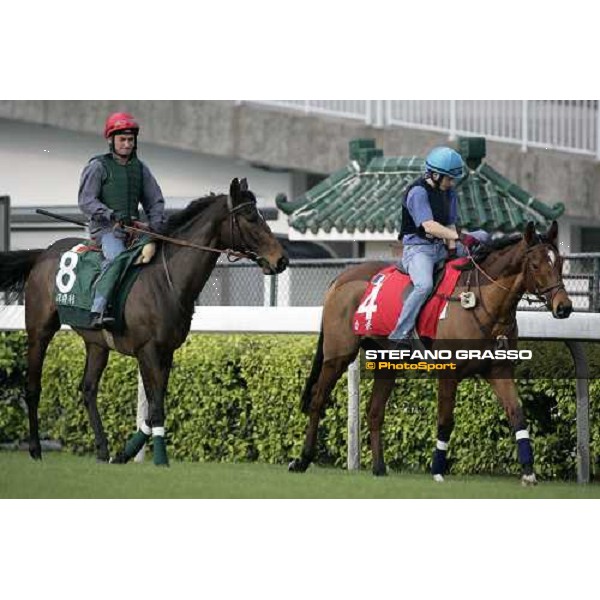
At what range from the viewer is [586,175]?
1350 centimetres

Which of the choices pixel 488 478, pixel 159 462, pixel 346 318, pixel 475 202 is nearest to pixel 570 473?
pixel 488 478

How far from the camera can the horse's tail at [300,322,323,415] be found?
10.9 m

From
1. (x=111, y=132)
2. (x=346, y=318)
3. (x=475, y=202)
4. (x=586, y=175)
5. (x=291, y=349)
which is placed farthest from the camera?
(x=475, y=202)

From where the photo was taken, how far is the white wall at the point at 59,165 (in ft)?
40.0

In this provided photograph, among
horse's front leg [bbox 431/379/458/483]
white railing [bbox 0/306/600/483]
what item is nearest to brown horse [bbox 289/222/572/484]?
horse's front leg [bbox 431/379/458/483]

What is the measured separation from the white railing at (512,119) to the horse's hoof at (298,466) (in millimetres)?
2758

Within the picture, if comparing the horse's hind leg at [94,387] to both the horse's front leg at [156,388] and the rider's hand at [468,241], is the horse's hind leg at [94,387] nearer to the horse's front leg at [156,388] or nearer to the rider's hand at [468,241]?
the horse's front leg at [156,388]

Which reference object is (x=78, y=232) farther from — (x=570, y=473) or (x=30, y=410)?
(x=570, y=473)

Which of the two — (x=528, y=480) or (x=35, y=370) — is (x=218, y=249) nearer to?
(x=35, y=370)

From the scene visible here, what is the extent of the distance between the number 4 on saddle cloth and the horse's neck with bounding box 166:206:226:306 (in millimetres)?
193

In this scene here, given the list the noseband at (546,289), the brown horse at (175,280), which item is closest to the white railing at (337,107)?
the brown horse at (175,280)

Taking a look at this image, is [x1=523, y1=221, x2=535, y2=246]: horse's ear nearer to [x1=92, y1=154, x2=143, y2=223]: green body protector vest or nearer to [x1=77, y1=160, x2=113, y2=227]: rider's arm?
[x1=92, y1=154, x2=143, y2=223]: green body protector vest

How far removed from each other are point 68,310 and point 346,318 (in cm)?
167

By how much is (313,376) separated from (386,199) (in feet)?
14.8
